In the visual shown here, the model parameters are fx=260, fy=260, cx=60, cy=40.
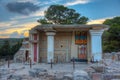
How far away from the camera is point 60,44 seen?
2197 cm

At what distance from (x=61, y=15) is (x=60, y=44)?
20.8 meters

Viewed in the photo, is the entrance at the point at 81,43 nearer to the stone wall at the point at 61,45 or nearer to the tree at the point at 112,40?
the stone wall at the point at 61,45

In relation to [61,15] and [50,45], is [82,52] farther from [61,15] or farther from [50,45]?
[61,15]

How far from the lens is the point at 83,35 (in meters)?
21.9

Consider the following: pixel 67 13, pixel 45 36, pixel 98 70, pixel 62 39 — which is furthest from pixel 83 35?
pixel 67 13

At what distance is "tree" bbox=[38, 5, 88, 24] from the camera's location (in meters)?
41.5

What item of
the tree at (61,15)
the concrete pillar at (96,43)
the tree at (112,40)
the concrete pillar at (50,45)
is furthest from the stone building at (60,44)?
the tree at (61,15)

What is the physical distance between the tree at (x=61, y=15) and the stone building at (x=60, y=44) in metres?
19.4

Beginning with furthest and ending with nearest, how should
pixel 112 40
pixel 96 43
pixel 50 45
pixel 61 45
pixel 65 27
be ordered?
pixel 112 40
pixel 61 45
pixel 50 45
pixel 65 27
pixel 96 43

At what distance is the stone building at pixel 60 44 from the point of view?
67.9ft

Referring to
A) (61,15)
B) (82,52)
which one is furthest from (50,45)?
(61,15)

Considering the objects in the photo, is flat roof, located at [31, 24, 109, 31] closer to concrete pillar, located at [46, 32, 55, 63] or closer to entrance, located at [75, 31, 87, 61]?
concrete pillar, located at [46, 32, 55, 63]

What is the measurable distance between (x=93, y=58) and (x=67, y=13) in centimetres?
2351

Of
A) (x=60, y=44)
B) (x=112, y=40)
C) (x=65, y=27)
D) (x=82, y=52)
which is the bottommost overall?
(x=82, y=52)
